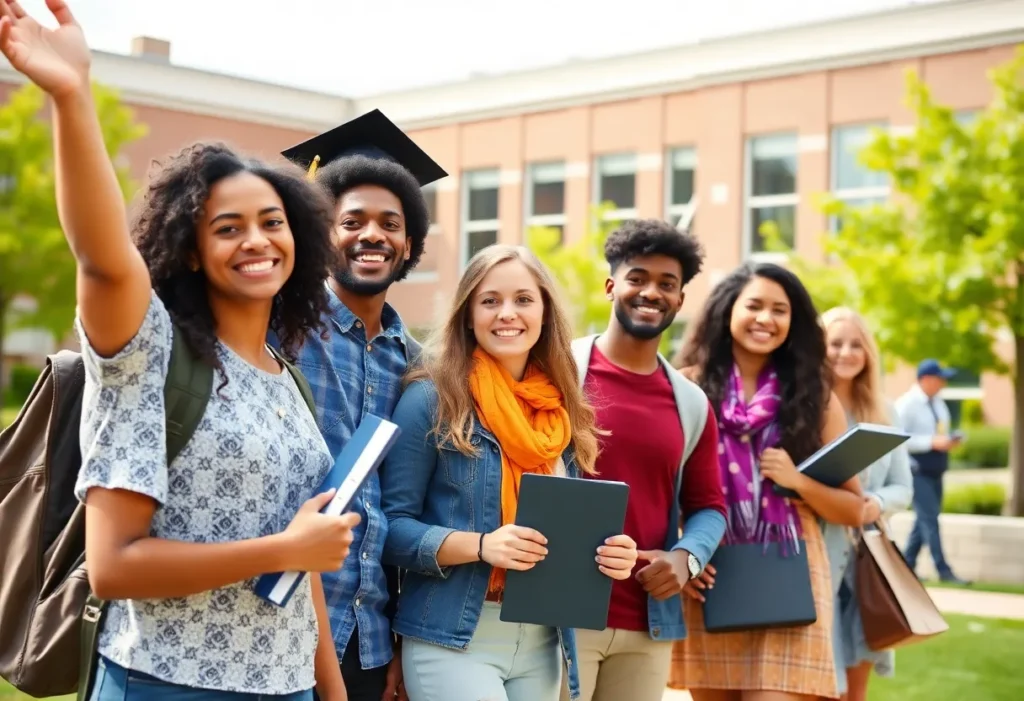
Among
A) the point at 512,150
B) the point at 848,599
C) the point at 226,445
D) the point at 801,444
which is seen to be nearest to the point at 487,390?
the point at 226,445

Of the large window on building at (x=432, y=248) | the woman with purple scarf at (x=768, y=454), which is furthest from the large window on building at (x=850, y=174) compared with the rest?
the woman with purple scarf at (x=768, y=454)

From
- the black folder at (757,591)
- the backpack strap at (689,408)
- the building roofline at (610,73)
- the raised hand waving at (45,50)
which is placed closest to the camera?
the raised hand waving at (45,50)

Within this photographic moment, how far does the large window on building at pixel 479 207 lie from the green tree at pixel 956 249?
51.4 feet

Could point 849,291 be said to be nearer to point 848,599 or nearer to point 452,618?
point 848,599

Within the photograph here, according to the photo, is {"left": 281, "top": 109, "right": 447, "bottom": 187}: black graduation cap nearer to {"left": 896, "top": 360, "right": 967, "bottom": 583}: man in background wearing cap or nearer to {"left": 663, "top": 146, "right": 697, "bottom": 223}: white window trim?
{"left": 896, "top": 360, "right": 967, "bottom": 583}: man in background wearing cap

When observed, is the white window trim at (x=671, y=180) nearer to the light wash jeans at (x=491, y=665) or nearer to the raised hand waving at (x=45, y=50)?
the light wash jeans at (x=491, y=665)

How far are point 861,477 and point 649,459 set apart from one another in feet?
6.62

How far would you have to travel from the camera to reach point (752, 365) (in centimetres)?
505

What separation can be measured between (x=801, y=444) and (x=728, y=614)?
2.46 feet

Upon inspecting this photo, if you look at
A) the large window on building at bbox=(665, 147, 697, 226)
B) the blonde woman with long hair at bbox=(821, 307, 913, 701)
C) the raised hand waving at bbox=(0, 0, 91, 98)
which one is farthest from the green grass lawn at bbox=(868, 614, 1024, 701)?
the large window on building at bbox=(665, 147, 697, 226)

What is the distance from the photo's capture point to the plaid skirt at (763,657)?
15.0 ft

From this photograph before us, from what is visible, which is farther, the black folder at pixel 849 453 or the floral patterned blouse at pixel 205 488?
the black folder at pixel 849 453

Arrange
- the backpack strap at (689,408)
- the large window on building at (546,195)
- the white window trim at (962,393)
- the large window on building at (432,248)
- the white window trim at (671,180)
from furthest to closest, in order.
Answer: the large window on building at (432,248)
the large window on building at (546,195)
the white window trim at (671,180)
the white window trim at (962,393)
the backpack strap at (689,408)

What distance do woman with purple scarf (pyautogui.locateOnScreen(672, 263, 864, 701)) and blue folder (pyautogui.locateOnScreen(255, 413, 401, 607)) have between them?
2176 millimetres
